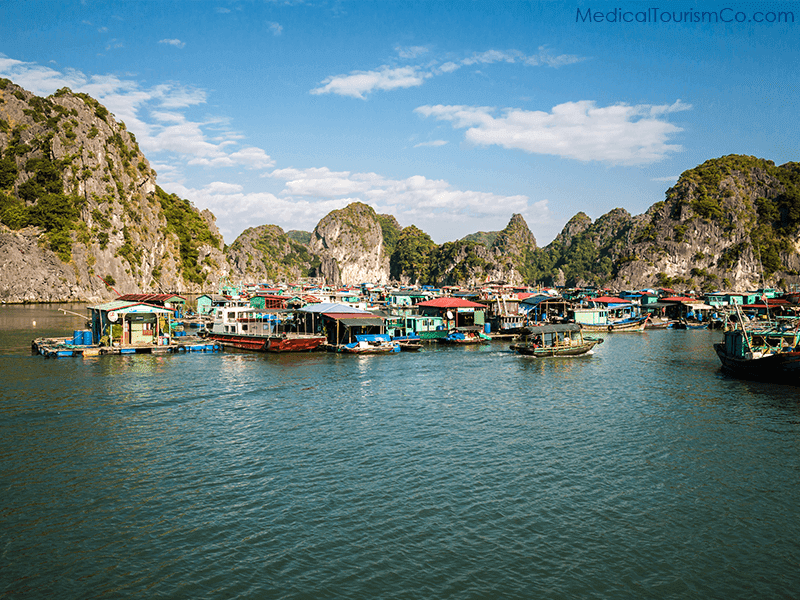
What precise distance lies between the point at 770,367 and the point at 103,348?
2185 inches

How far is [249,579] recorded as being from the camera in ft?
47.0

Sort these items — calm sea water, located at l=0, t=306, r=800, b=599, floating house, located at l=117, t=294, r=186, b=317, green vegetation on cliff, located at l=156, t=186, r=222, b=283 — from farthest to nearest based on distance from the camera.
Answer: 1. green vegetation on cliff, located at l=156, t=186, r=222, b=283
2. floating house, located at l=117, t=294, r=186, b=317
3. calm sea water, located at l=0, t=306, r=800, b=599

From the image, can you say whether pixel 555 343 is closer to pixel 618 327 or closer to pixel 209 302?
pixel 618 327

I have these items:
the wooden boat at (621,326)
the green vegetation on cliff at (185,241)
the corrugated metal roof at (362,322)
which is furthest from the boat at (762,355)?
the green vegetation on cliff at (185,241)

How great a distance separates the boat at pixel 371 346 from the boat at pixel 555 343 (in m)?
12.7

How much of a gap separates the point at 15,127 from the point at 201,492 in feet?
505

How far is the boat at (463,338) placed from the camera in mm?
65938

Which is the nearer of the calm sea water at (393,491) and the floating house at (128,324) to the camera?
the calm sea water at (393,491)

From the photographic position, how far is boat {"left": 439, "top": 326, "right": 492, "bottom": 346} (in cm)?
6594

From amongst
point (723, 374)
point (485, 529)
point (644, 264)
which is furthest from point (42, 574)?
point (644, 264)

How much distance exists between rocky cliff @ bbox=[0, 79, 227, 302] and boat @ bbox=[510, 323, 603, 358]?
10903 centimetres

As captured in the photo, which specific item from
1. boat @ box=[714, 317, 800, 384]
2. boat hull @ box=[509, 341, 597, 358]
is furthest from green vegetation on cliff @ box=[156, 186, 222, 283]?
boat @ box=[714, 317, 800, 384]

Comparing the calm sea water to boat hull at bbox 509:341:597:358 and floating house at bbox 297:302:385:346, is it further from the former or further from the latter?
floating house at bbox 297:302:385:346

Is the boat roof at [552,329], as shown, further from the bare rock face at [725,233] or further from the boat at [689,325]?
the bare rock face at [725,233]
